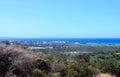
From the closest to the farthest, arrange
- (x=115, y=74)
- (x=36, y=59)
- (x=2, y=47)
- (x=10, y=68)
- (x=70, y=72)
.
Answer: (x=10, y=68) < (x=2, y=47) < (x=36, y=59) < (x=70, y=72) < (x=115, y=74)

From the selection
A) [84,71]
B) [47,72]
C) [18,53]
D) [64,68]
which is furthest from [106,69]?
[18,53]

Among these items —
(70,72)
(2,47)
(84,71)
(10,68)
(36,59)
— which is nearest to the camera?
(10,68)

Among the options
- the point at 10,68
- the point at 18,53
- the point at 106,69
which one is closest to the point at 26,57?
the point at 18,53

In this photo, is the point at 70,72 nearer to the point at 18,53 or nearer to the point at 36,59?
the point at 36,59

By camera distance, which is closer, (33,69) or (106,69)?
(33,69)

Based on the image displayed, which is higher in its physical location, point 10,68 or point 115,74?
point 10,68

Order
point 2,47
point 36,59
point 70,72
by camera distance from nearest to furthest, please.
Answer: point 2,47 < point 36,59 < point 70,72

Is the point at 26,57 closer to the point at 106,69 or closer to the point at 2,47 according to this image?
the point at 2,47

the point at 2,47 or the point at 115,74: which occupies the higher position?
the point at 2,47

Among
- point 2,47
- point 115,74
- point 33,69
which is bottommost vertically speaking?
point 115,74
